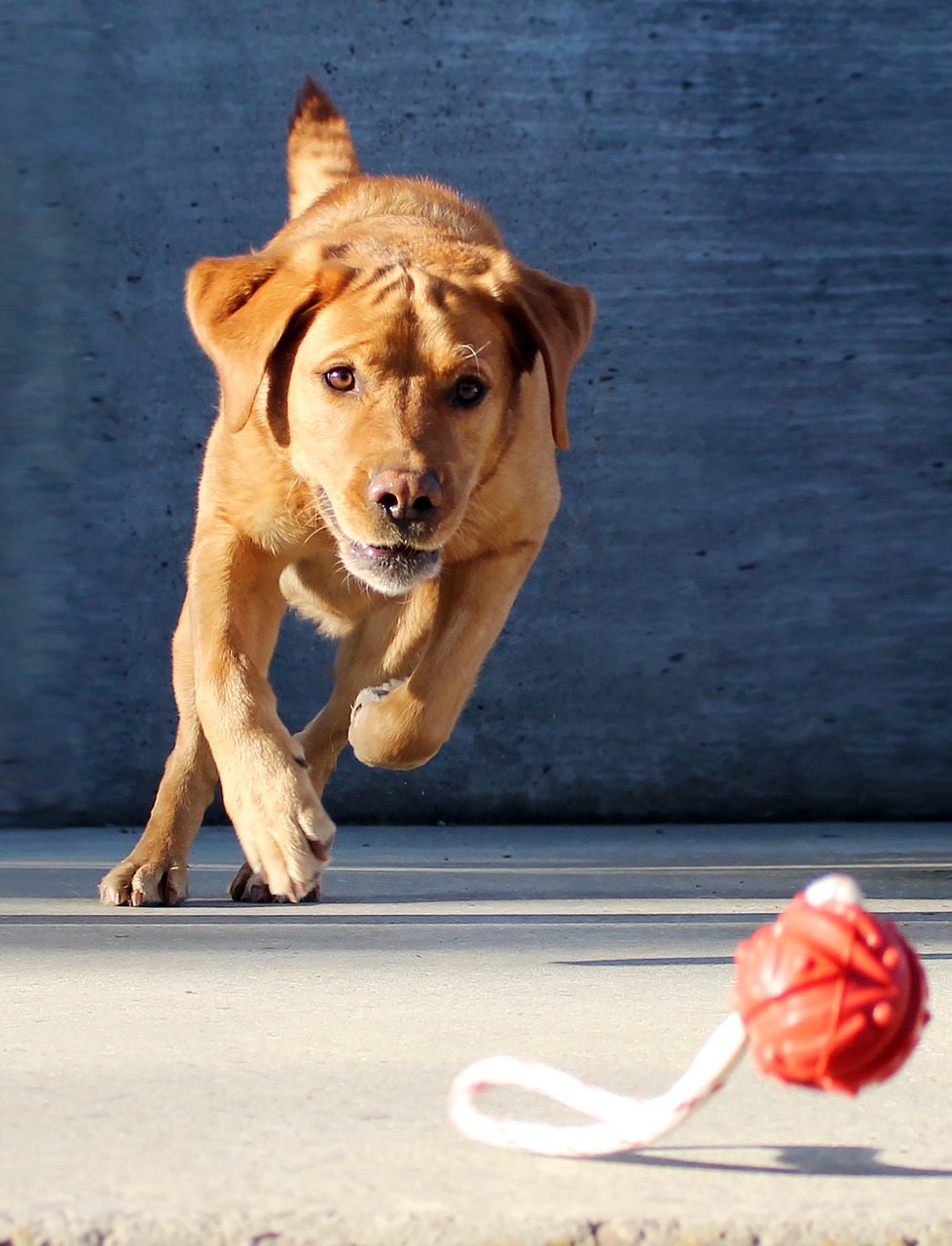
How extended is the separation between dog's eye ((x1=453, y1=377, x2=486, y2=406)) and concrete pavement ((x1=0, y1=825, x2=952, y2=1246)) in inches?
40.8

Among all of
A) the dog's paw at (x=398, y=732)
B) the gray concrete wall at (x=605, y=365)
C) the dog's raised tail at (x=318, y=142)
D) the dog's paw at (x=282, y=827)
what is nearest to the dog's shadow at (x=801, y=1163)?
the dog's paw at (x=282, y=827)

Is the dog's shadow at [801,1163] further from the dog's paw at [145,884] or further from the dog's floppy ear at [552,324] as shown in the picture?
the dog's paw at [145,884]

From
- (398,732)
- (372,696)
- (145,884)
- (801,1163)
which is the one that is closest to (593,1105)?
(801,1163)

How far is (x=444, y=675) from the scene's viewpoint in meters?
3.67

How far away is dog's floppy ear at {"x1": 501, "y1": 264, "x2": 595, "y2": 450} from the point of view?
3619mm

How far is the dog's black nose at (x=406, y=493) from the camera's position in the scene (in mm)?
3248

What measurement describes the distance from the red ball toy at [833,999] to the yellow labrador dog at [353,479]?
4.86 ft

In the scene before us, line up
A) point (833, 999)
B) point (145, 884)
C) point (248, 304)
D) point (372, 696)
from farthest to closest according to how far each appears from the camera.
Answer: point (145, 884)
point (372, 696)
point (248, 304)
point (833, 999)

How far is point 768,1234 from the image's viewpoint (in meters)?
1.63

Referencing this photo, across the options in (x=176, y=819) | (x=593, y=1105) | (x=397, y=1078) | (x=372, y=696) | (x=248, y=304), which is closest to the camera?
(x=593, y=1105)

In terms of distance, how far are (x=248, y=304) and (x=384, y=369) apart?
34cm

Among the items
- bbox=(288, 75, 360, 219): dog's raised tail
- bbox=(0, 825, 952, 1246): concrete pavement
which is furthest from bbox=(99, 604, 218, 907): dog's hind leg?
bbox=(288, 75, 360, 219): dog's raised tail

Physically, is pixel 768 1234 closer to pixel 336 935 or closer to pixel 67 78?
pixel 336 935

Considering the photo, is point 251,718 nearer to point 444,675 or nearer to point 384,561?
point 384,561
